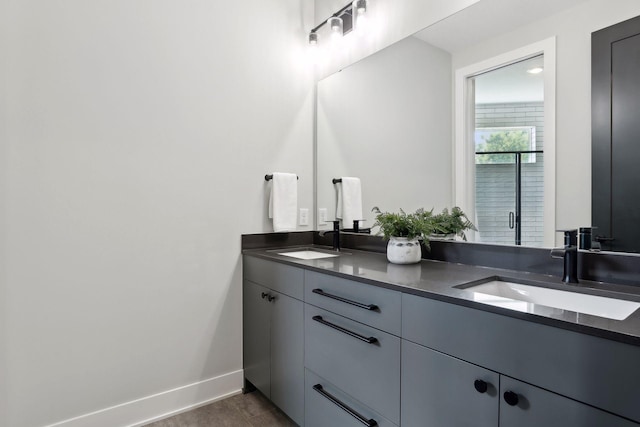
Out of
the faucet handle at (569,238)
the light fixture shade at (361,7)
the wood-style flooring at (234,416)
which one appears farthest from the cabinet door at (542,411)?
the light fixture shade at (361,7)

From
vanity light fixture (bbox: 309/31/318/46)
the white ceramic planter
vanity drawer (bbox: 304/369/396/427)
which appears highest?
vanity light fixture (bbox: 309/31/318/46)

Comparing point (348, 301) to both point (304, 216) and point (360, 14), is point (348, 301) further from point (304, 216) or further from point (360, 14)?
point (360, 14)

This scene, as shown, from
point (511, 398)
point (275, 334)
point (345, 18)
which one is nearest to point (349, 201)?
point (275, 334)

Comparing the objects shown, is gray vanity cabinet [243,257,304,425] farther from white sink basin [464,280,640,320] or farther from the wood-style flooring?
white sink basin [464,280,640,320]

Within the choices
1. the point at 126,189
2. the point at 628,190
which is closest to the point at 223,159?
the point at 126,189

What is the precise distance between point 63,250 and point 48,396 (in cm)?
66

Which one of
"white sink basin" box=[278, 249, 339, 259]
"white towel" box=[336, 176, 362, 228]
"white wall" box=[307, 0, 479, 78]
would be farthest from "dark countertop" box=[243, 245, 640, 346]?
"white wall" box=[307, 0, 479, 78]

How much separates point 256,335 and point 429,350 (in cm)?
120

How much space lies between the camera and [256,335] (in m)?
2.08

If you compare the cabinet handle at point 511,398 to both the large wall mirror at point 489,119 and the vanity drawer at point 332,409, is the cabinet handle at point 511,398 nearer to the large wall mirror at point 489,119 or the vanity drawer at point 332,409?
the vanity drawer at point 332,409

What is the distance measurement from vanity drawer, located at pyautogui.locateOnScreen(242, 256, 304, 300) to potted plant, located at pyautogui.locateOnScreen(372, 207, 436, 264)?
45 cm

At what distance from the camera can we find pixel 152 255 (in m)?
1.90

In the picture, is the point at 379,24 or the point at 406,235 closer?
the point at 406,235

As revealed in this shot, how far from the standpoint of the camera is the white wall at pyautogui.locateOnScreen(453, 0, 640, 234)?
1309mm
